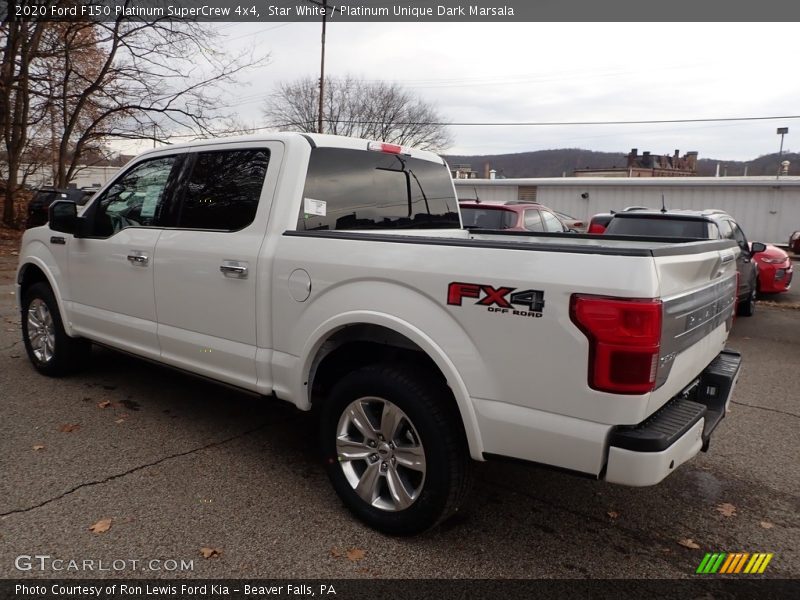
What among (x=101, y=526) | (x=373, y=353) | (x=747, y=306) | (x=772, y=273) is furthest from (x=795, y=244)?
(x=101, y=526)

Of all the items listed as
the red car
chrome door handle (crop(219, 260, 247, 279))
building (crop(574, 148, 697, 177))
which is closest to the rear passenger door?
chrome door handle (crop(219, 260, 247, 279))

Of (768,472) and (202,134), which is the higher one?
(202,134)

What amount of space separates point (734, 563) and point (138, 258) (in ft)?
12.8

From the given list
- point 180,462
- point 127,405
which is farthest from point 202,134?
point 180,462

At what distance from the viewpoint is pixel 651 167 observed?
7556 centimetres

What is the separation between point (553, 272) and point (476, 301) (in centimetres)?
35

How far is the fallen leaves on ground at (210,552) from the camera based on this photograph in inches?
110

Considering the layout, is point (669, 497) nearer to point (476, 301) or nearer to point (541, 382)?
point (541, 382)

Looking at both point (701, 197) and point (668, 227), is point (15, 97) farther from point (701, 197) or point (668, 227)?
point (701, 197)

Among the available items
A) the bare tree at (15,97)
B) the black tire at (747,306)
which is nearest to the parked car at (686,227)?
the black tire at (747,306)

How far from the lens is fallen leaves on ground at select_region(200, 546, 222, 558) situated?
2.80 m

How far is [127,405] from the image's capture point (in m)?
4.71

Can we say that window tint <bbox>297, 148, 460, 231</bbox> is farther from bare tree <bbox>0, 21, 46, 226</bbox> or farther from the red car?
bare tree <bbox>0, 21, 46, 226</bbox>

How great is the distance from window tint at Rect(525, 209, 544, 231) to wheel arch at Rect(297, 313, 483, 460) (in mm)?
7566
